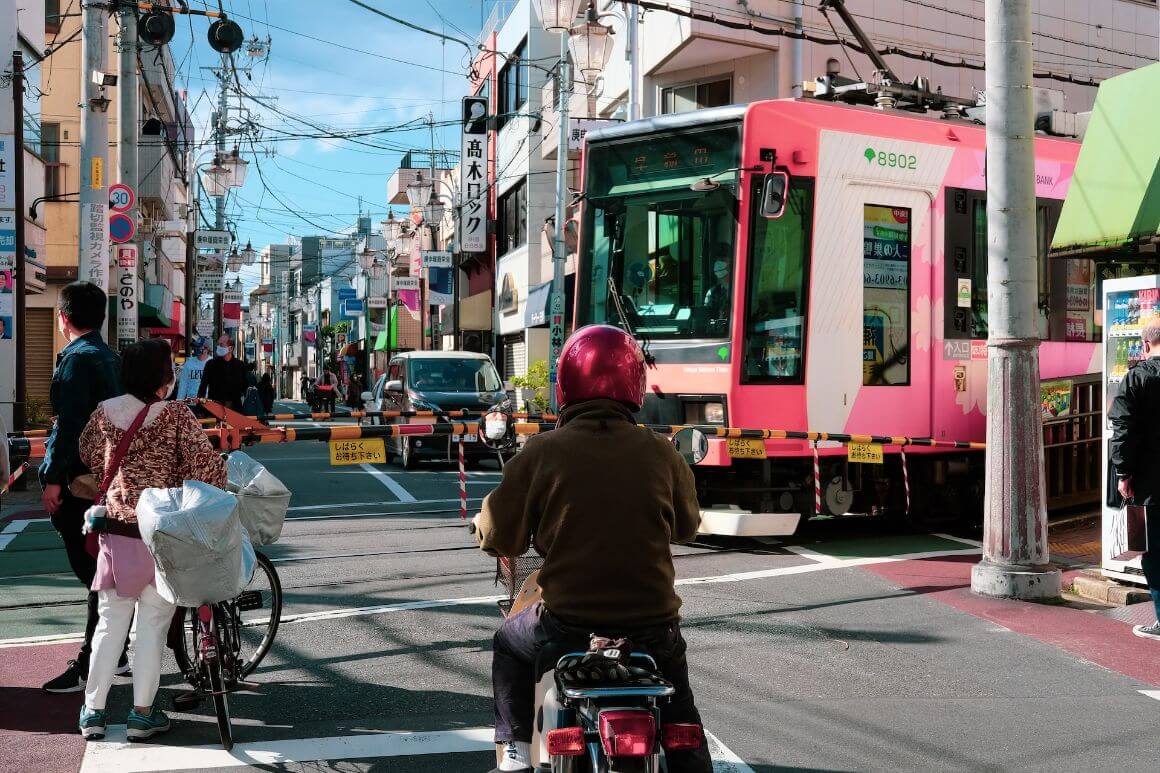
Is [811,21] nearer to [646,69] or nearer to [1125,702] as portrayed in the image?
[646,69]

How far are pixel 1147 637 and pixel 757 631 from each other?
238cm

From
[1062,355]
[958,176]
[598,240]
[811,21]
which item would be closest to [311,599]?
[598,240]

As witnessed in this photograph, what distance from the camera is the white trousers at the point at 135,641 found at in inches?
197

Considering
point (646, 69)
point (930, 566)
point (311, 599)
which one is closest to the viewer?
point (311, 599)

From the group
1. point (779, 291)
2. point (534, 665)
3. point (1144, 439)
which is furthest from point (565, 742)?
point (779, 291)

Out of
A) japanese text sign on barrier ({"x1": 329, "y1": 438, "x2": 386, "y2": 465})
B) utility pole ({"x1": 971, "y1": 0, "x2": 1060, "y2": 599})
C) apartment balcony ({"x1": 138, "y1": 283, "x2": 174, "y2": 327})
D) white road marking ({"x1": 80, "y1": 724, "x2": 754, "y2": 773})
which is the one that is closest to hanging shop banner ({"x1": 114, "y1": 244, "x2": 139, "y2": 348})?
apartment balcony ({"x1": 138, "y1": 283, "x2": 174, "y2": 327})

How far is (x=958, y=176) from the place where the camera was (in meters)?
11.1

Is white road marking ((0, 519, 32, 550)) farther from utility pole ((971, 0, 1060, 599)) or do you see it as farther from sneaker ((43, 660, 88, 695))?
utility pole ((971, 0, 1060, 599))

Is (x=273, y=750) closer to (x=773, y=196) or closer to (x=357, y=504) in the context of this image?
(x=773, y=196)

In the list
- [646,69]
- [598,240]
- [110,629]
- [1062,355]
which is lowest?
[110,629]

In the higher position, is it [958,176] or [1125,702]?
[958,176]

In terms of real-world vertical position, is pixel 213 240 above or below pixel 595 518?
above

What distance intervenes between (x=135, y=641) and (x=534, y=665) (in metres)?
2.38

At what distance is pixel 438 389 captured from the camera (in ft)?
66.0
